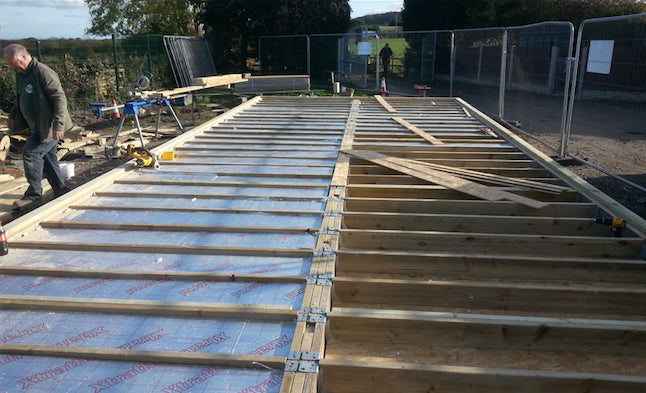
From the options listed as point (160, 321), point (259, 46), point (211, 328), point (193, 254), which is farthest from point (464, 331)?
point (259, 46)

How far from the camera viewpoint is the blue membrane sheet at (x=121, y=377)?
2.20 m

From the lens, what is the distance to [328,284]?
10.0 ft

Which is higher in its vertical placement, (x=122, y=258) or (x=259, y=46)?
(x=259, y=46)

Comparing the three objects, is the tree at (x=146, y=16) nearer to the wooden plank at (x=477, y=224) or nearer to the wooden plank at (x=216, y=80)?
the wooden plank at (x=216, y=80)

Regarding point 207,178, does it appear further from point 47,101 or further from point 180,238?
point 47,101

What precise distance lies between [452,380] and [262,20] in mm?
25272

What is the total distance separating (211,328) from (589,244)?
293cm

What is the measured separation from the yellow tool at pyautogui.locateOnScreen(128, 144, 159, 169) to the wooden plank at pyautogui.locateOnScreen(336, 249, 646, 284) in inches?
122

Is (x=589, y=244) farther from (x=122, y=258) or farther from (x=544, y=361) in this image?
(x=122, y=258)

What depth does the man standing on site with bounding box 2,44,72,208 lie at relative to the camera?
223 inches

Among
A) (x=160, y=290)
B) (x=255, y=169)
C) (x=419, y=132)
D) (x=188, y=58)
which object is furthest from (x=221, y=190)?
(x=188, y=58)

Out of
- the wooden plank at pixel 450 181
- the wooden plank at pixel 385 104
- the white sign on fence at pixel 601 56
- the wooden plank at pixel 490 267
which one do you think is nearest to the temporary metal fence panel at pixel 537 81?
the wooden plank at pixel 385 104

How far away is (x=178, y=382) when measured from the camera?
7.39 ft

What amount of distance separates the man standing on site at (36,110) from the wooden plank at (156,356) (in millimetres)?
4091
